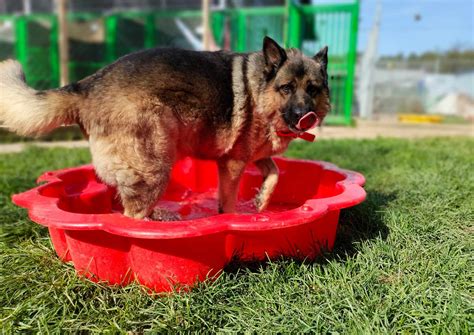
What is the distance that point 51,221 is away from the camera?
8.04 ft

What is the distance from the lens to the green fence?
38.5 feet

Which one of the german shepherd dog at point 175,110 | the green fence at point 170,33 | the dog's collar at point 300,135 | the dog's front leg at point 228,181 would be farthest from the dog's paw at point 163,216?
the green fence at point 170,33

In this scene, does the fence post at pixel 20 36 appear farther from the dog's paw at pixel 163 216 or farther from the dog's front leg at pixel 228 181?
the dog's front leg at pixel 228 181

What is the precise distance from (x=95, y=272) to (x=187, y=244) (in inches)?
25.2

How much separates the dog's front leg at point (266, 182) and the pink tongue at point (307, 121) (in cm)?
76

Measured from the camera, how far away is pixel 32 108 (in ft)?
9.13

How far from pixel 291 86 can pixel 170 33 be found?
933cm

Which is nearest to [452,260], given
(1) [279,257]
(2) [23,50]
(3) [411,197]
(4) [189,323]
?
(1) [279,257]

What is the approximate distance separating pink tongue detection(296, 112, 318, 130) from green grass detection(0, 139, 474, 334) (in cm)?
87

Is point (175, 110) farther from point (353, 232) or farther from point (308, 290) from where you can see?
point (353, 232)

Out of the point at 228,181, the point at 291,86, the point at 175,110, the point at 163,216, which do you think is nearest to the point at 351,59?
the point at 291,86

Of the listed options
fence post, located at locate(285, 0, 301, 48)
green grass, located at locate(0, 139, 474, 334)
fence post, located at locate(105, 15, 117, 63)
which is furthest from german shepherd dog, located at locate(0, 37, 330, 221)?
fence post, located at locate(105, 15, 117, 63)

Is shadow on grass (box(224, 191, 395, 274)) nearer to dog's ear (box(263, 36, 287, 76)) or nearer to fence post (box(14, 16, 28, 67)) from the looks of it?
dog's ear (box(263, 36, 287, 76))

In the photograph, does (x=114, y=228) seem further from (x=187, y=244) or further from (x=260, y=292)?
(x=260, y=292)
